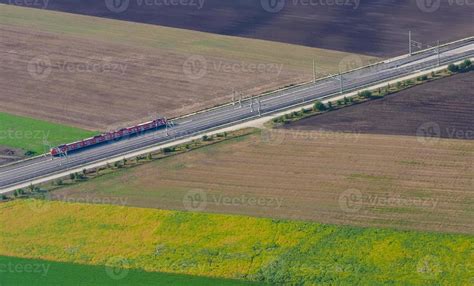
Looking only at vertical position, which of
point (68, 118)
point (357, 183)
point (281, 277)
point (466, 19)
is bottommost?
point (281, 277)

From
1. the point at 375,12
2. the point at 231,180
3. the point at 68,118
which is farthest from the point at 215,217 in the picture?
the point at 375,12

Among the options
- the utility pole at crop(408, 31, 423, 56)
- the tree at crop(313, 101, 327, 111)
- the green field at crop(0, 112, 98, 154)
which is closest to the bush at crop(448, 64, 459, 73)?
the utility pole at crop(408, 31, 423, 56)

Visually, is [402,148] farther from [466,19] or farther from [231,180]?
[466,19]

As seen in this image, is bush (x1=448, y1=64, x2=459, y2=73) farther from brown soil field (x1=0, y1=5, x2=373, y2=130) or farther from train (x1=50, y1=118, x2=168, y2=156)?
train (x1=50, y1=118, x2=168, y2=156)

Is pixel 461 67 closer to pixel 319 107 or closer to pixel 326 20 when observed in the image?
pixel 319 107

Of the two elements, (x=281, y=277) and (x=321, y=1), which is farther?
(x=321, y=1)
